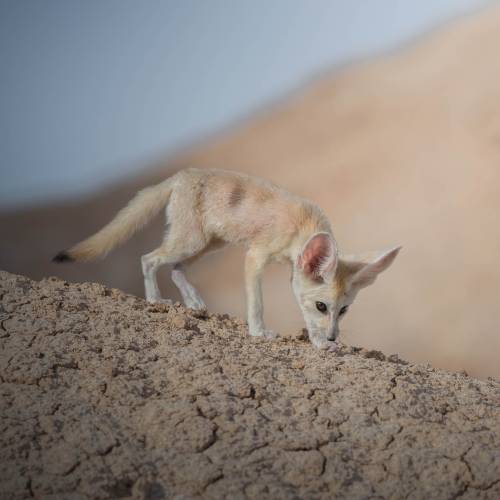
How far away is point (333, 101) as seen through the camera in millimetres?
19578

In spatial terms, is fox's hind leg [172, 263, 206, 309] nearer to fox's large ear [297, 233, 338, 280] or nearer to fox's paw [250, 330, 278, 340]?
fox's paw [250, 330, 278, 340]

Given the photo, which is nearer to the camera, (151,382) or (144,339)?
(151,382)

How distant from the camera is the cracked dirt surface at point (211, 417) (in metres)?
3.44

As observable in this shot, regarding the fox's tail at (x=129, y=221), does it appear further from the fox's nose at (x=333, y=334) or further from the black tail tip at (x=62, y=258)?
the fox's nose at (x=333, y=334)

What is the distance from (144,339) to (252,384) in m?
0.76

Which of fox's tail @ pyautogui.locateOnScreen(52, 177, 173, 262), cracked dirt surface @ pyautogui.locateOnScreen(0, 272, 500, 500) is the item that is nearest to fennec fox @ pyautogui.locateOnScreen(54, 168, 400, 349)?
fox's tail @ pyautogui.locateOnScreen(52, 177, 173, 262)

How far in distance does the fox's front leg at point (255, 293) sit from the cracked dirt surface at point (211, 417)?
75 centimetres

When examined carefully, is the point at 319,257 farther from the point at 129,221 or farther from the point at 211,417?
the point at 211,417

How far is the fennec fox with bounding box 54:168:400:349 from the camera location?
5.92m

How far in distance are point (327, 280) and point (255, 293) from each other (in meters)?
0.65

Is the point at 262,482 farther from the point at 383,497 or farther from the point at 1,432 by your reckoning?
the point at 1,432

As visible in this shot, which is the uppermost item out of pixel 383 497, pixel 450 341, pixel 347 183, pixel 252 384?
pixel 252 384

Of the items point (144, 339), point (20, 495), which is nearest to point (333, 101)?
point (144, 339)

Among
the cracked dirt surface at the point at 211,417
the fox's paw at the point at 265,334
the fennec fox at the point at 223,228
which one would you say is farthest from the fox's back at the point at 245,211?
the cracked dirt surface at the point at 211,417
